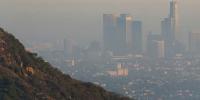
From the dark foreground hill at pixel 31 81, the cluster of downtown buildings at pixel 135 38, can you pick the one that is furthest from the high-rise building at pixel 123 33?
the dark foreground hill at pixel 31 81

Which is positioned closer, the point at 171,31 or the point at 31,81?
the point at 31,81

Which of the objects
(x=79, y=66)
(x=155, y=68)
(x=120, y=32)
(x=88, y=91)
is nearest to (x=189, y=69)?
(x=155, y=68)

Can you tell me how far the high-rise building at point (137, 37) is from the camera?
17888cm

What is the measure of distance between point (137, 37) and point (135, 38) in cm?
79

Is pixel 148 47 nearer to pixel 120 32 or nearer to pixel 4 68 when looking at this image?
pixel 120 32

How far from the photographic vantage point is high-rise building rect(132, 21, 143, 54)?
587 feet

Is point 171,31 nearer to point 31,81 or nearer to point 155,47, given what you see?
point 155,47

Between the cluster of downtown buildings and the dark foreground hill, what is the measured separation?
15448 centimetres

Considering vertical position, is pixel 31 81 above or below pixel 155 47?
above

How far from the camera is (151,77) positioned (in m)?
129

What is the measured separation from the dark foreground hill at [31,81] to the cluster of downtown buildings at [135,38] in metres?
154

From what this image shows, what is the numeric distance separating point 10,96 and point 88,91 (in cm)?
337

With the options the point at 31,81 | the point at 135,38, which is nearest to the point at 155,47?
the point at 135,38

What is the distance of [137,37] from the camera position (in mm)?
180750
